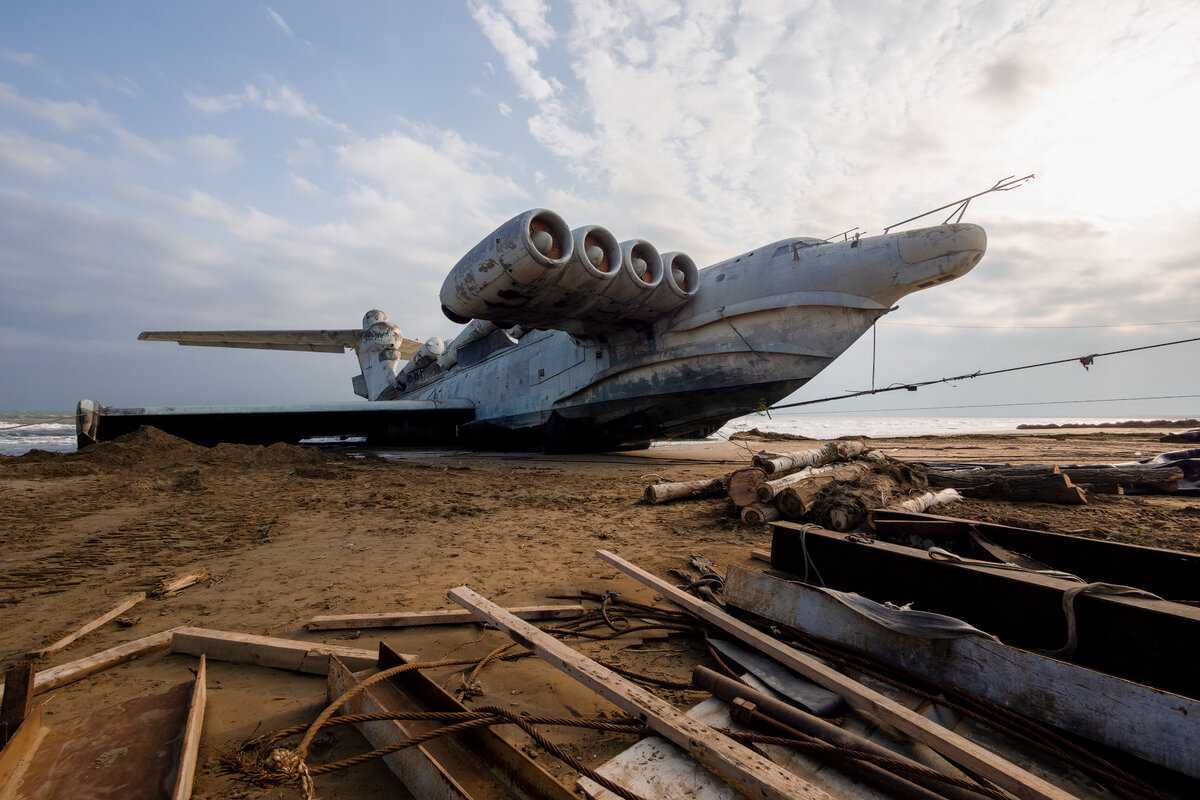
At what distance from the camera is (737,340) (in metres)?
9.84

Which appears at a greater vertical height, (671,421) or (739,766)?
(671,421)

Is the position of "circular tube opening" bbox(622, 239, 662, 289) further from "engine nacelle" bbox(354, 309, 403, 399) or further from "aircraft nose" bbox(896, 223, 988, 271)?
"engine nacelle" bbox(354, 309, 403, 399)

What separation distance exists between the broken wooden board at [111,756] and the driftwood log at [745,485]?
14.1 ft

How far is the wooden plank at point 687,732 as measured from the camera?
3.94 ft

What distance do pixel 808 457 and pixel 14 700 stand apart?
6691 millimetres

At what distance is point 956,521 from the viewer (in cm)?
334

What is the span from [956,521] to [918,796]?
2595 millimetres

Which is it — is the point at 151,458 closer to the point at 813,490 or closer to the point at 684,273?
the point at 684,273

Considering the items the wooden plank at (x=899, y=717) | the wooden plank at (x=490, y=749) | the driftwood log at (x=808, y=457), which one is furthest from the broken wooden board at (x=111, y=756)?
the driftwood log at (x=808, y=457)

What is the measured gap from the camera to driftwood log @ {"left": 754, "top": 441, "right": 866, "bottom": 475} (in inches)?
225

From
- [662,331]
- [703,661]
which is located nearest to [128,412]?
[662,331]

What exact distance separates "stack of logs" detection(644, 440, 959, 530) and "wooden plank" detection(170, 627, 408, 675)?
362 cm

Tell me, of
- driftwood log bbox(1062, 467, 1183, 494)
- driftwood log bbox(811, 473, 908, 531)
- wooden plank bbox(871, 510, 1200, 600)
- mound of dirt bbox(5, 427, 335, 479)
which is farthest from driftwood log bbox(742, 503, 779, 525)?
mound of dirt bbox(5, 427, 335, 479)

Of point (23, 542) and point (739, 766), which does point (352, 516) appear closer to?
point (23, 542)
